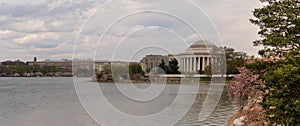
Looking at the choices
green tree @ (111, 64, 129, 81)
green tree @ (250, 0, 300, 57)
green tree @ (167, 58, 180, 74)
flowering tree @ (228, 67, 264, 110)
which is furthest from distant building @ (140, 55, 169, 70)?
green tree @ (250, 0, 300, 57)

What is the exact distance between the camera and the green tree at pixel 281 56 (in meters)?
7.39

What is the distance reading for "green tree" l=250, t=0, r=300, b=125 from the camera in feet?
24.2

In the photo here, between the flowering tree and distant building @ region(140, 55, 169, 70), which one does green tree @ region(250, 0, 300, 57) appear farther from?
distant building @ region(140, 55, 169, 70)

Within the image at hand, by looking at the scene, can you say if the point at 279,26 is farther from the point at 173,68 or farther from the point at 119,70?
the point at 173,68

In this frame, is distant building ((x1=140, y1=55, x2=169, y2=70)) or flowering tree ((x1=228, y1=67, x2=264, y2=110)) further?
distant building ((x1=140, y1=55, x2=169, y2=70))

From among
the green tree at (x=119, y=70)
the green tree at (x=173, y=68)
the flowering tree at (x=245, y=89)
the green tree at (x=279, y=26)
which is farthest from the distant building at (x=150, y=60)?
the green tree at (x=279, y=26)

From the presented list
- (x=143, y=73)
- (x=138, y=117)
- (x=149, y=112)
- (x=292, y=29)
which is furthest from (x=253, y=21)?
(x=143, y=73)

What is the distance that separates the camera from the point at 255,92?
1560 cm

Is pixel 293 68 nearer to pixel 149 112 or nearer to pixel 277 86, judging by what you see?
pixel 277 86

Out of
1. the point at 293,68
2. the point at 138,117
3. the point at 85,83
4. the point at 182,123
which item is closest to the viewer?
the point at 293,68

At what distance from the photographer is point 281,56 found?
324 inches

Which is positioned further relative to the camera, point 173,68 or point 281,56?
point 173,68

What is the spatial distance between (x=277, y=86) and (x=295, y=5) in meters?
1.78

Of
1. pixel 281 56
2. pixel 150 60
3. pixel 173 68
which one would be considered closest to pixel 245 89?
pixel 281 56
